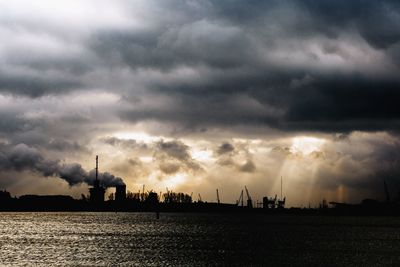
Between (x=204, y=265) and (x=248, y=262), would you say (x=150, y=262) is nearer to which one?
(x=204, y=265)

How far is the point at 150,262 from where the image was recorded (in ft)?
252

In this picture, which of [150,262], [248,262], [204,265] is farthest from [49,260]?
[248,262]

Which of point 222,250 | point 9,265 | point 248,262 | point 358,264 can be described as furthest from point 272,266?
point 9,265

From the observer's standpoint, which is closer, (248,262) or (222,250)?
(248,262)

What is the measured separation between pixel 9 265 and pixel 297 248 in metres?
50.8

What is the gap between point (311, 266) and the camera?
7412 centimetres

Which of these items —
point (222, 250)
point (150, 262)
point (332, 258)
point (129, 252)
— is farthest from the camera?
point (222, 250)

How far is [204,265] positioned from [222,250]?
75.0 feet

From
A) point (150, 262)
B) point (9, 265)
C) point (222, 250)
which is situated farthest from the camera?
point (222, 250)

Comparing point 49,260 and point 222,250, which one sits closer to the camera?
point 49,260

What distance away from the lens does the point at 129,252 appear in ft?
298

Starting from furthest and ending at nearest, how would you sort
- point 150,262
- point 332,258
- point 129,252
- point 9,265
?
point 129,252
point 332,258
point 150,262
point 9,265

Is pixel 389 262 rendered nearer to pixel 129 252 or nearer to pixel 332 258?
pixel 332 258

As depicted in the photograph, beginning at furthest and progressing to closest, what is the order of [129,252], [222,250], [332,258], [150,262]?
[222,250] → [129,252] → [332,258] → [150,262]
